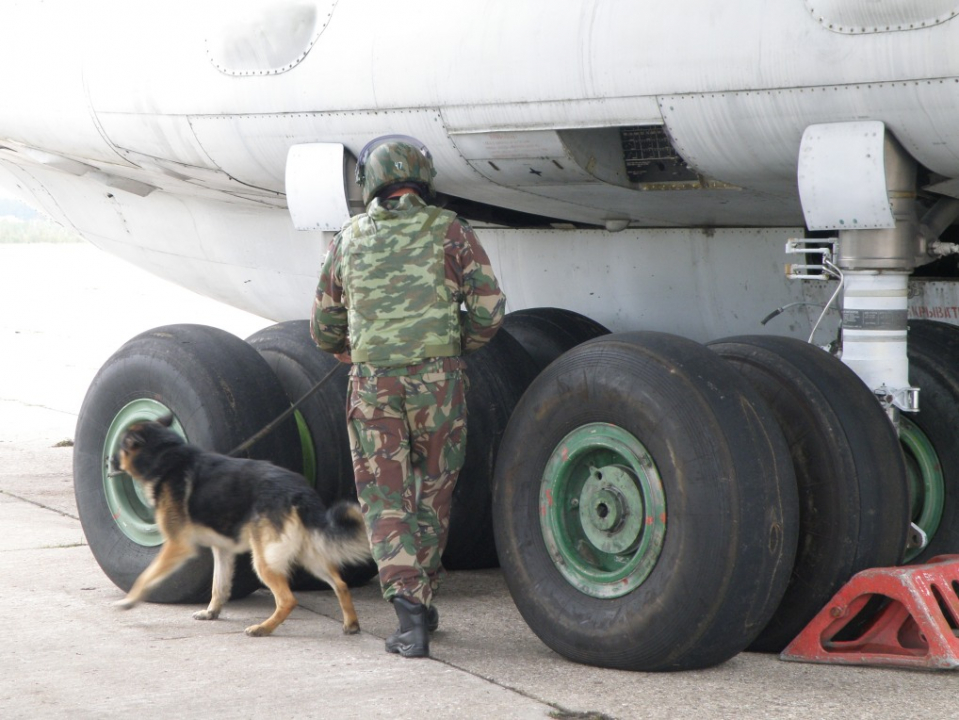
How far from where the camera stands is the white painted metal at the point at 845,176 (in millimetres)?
4469

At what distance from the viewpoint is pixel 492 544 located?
20.0 ft

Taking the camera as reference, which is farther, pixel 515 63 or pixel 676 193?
pixel 676 193

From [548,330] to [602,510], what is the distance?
198 centimetres

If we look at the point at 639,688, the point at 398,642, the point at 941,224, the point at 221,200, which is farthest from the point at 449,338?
the point at 221,200

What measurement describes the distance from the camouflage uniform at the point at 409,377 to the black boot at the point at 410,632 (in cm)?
4

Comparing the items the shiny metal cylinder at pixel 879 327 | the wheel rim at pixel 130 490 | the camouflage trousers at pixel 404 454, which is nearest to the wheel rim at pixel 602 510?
the camouflage trousers at pixel 404 454

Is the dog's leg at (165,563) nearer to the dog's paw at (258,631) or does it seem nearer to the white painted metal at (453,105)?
the dog's paw at (258,631)

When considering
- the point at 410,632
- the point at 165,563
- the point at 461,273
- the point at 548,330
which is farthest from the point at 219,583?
the point at 548,330

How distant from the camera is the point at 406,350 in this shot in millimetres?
4676

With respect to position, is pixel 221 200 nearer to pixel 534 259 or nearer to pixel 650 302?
pixel 534 259

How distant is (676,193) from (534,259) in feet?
4.63

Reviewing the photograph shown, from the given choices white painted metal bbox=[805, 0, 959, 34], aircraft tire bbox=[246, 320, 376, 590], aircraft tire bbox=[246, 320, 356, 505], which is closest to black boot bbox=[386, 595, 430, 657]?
aircraft tire bbox=[246, 320, 376, 590]

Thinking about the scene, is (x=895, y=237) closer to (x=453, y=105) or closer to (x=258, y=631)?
(x=453, y=105)

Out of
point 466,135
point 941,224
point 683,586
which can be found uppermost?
point 466,135
